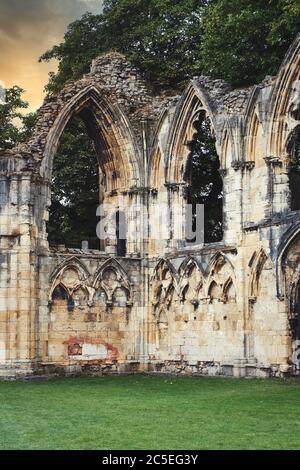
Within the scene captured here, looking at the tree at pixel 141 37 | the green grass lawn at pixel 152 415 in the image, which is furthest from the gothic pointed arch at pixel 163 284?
the tree at pixel 141 37

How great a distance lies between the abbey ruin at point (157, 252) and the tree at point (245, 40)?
2.59 meters

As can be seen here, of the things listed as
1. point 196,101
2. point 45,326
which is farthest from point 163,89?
point 45,326

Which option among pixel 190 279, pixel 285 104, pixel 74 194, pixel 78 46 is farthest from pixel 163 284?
pixel 78 46

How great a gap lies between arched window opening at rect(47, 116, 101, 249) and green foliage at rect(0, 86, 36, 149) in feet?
5.36

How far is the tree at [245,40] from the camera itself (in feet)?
83.5

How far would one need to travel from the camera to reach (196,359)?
22188 millimetres

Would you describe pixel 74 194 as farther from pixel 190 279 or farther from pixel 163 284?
pixel 190 279

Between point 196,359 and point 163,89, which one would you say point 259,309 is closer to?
point 196,359

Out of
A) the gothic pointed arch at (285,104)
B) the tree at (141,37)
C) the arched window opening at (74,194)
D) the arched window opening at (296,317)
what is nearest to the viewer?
the arched window opening at (296,317)

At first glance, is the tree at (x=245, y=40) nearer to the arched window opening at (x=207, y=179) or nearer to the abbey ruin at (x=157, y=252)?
the abbey ruin at (x=157, y=252)

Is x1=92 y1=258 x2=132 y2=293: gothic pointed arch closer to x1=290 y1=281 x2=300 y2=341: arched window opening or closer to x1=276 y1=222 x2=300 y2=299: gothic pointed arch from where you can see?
x1=276 y1=222 x2=300 y2=299: gothic pointed arch

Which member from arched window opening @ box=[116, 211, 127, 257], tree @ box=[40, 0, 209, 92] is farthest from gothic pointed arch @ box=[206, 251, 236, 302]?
tree @ box=[40, 0, 209, 92]

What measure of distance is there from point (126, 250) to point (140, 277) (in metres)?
0.87

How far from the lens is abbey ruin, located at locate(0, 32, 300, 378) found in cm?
2038
